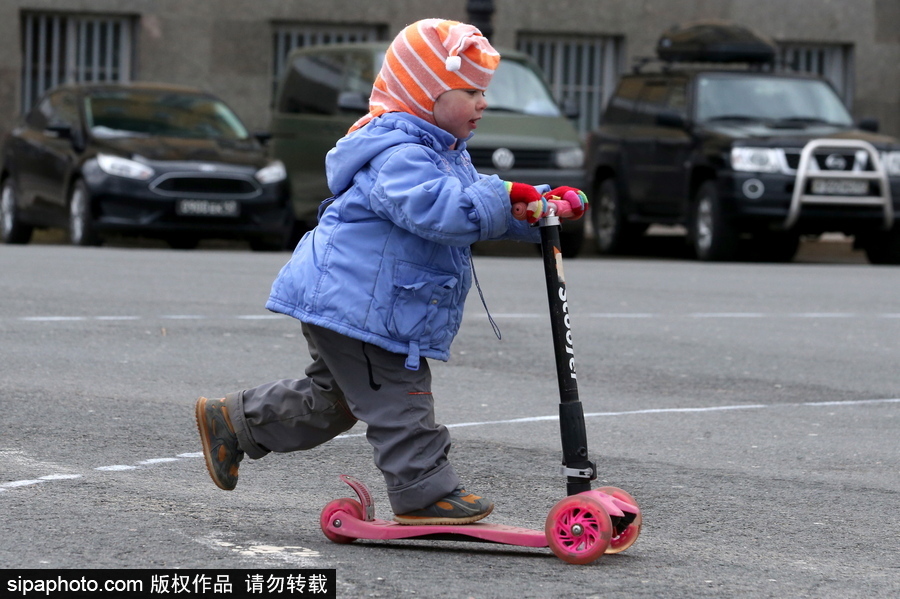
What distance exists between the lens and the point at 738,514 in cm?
513

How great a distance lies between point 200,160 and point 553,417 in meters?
9.70

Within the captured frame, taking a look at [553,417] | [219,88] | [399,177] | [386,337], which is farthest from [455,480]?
[219,88]

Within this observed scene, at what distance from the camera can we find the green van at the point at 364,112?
16.7m

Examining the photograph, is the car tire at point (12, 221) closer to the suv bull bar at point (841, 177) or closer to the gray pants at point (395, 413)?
the suv bull bar at point (841, 177)

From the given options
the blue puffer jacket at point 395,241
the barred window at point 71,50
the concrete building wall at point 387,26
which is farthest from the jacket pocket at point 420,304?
the barred window at point 71,50

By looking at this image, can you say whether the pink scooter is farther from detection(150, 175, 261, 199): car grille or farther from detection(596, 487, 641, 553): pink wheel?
detection(150, 175, 261, 199): car grille

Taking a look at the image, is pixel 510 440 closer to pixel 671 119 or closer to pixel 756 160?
pixel 756 160

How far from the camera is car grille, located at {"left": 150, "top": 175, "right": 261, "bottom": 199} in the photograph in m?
15.9

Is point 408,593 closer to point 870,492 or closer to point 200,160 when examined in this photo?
point 870,492

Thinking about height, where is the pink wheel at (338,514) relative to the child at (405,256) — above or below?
below

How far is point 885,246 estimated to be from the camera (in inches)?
688

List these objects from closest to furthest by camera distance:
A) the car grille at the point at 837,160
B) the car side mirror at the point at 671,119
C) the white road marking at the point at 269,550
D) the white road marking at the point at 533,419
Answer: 1. the white road marking at the point at 269,550
2. the white road marking at the point at 533,419
3. the car grille at the point at 837,160
4. the car side mirror at the point at 671,119

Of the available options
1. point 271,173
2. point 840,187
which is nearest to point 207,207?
point 271,173

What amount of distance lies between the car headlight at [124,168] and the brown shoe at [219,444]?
11.2 m
